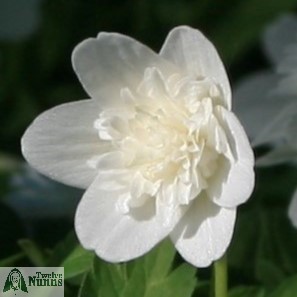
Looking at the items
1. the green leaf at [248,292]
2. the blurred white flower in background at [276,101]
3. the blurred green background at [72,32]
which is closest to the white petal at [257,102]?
the blurred white flower in background at [276,101]

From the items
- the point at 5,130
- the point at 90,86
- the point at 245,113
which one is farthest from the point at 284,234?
the point at 5,130

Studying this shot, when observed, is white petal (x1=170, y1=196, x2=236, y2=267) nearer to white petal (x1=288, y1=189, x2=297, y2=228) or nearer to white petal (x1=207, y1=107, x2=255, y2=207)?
white petal (x1=207, y1=107, x2=255, y2=207)

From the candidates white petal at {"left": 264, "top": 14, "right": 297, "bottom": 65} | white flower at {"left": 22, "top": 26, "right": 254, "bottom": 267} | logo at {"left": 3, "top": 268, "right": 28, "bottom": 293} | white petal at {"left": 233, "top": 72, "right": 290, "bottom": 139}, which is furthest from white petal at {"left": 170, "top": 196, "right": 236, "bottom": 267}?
white petal at {"left": 264, "top": 14, "right": 297, "bottom": 65}

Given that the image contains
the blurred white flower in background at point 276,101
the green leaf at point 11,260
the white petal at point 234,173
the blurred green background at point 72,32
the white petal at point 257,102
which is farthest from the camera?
the blurred green background at point 72,32

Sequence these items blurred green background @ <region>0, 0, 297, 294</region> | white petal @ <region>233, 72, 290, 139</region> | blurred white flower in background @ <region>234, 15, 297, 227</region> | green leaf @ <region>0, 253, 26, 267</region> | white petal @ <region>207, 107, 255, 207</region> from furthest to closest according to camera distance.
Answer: blurred green background @ <region>0, 0, 297, 294</region> → white petal @ <region>233, 72, 290, 139</region> → blurred white flower in background @ <region>234, 15, 297, 227</region> → green leaf @ <region>0, 253, 26, 267</region> → white petal @ <region>207, 107, 255, 207</region>

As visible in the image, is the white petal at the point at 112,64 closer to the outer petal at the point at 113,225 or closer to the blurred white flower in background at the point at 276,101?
the outer petal at the point at 113,225
